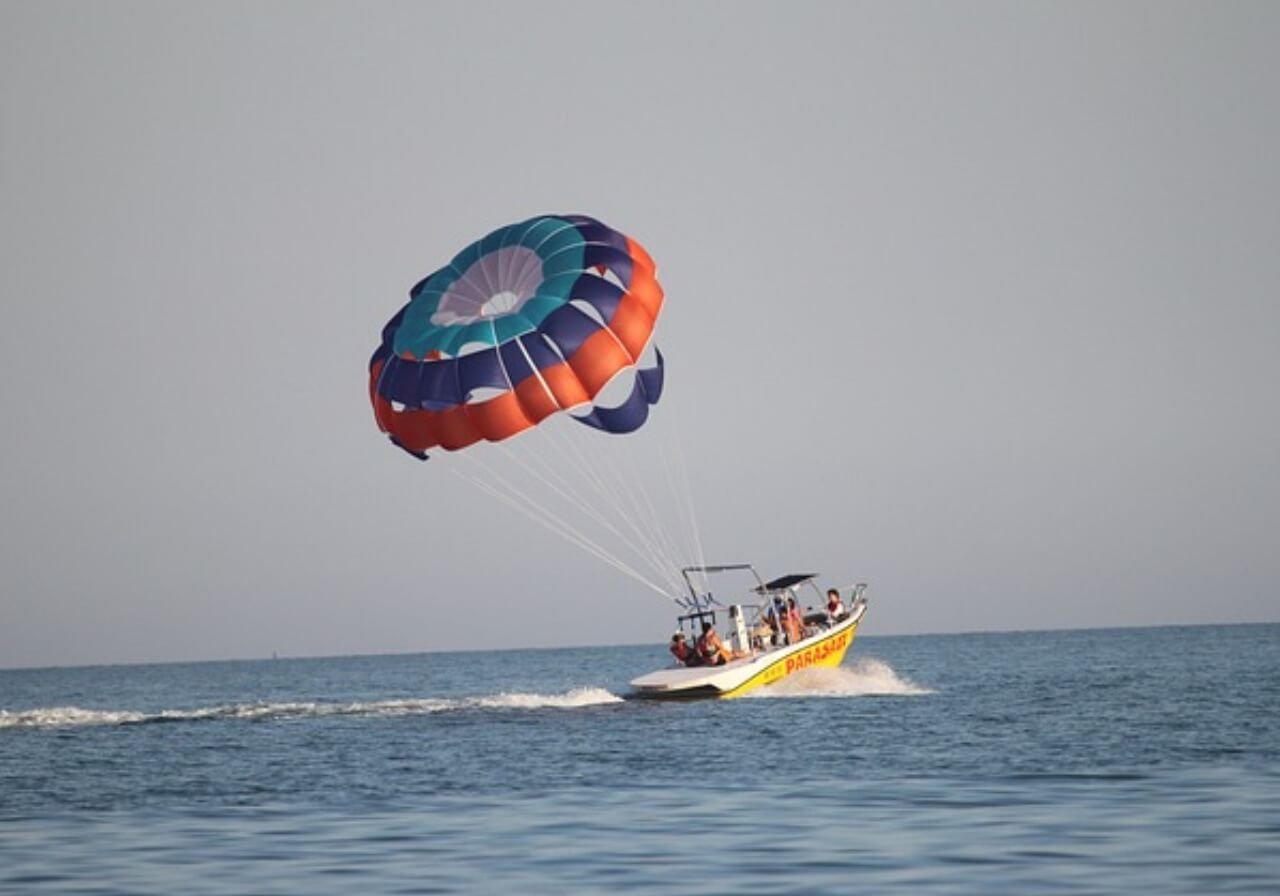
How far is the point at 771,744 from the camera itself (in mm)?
26938

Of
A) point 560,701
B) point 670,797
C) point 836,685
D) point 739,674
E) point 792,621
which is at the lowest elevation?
point 670,797

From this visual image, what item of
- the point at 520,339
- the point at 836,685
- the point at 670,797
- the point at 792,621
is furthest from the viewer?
the point at 836,685

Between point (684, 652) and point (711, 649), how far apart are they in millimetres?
654

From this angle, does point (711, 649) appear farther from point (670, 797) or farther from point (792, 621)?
point (670, 797)

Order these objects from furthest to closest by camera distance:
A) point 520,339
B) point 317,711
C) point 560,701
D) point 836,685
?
point 317,711, point 560,701, point 836,685, point 520,339

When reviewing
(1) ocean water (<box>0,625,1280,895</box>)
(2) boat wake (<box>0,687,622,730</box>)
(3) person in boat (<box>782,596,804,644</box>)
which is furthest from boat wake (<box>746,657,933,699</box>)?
→ (2) boat wake (<box>0,687,622,730</box>)

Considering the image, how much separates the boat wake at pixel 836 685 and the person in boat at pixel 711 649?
0.89 metres

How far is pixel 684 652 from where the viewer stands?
116 feet

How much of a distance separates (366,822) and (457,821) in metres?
0.98

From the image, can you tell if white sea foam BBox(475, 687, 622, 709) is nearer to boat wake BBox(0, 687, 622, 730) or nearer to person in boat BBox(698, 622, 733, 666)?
boat wake BBox(0, 687, 622, 730)

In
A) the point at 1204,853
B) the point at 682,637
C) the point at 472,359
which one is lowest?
the point at 1204,853

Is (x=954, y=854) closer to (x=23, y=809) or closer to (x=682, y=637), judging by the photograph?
(x=23, y=809)

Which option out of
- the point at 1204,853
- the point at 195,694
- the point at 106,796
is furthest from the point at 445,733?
the point at 195,694

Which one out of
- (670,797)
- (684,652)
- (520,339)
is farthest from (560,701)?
(670,797)
